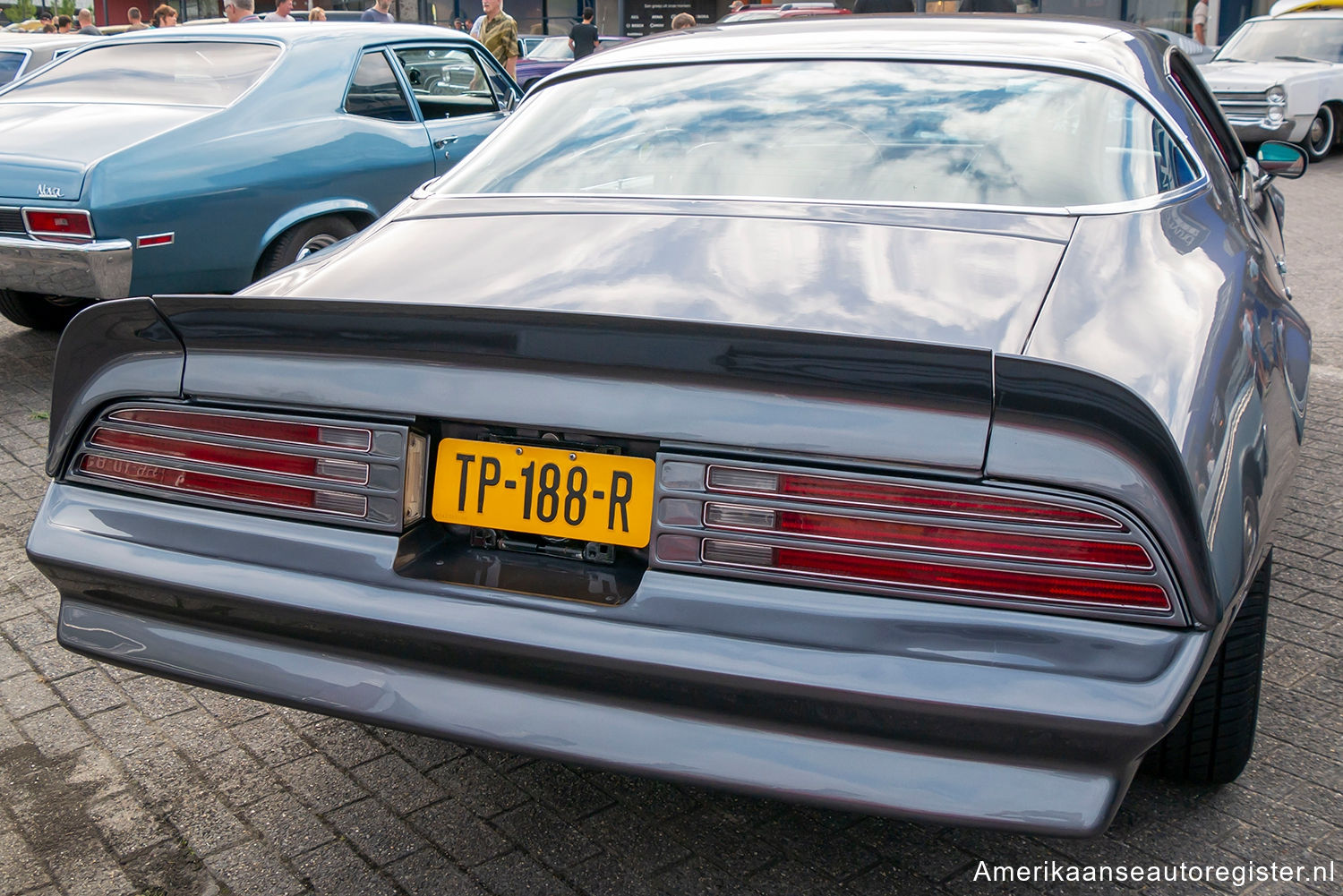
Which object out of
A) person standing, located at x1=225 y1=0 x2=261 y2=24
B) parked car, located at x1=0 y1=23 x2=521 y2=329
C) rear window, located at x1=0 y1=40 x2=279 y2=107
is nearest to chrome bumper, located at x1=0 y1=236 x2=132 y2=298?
parked car, located at x1=0 y1=23 x2=521 y2=329

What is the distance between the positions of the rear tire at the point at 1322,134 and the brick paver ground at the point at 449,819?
42.7 feet

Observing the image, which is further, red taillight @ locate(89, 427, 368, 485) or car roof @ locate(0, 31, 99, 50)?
car roof @ locate(0, 31, 99, 50)

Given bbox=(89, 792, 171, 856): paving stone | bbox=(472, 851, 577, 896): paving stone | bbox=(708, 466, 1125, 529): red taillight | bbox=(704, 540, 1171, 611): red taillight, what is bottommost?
bbox=(89, 792, 171, 856): paving stone

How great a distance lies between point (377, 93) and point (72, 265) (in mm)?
2061

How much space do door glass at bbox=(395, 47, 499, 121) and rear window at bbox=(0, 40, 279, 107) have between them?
830mm

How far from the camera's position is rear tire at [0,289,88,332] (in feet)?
20.0

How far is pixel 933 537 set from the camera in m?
1.64

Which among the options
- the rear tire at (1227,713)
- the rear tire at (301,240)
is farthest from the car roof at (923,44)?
the rear tire at (301,240)

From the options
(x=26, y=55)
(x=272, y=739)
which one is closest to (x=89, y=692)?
(x=272, y=739)

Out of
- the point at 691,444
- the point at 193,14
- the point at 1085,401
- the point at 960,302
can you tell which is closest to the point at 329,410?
the point at 691,444

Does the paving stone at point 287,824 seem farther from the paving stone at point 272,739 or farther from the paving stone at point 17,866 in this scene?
the paving stone at point 17,866

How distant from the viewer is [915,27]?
9.92 feet

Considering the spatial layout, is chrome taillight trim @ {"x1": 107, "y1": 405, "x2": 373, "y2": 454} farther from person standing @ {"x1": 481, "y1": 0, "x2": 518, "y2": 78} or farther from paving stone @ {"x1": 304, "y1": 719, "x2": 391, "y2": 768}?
person standing @ {"x1": 481, "y1": 0, "x2": 518, "y2": 78}

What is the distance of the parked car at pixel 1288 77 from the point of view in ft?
41.7
